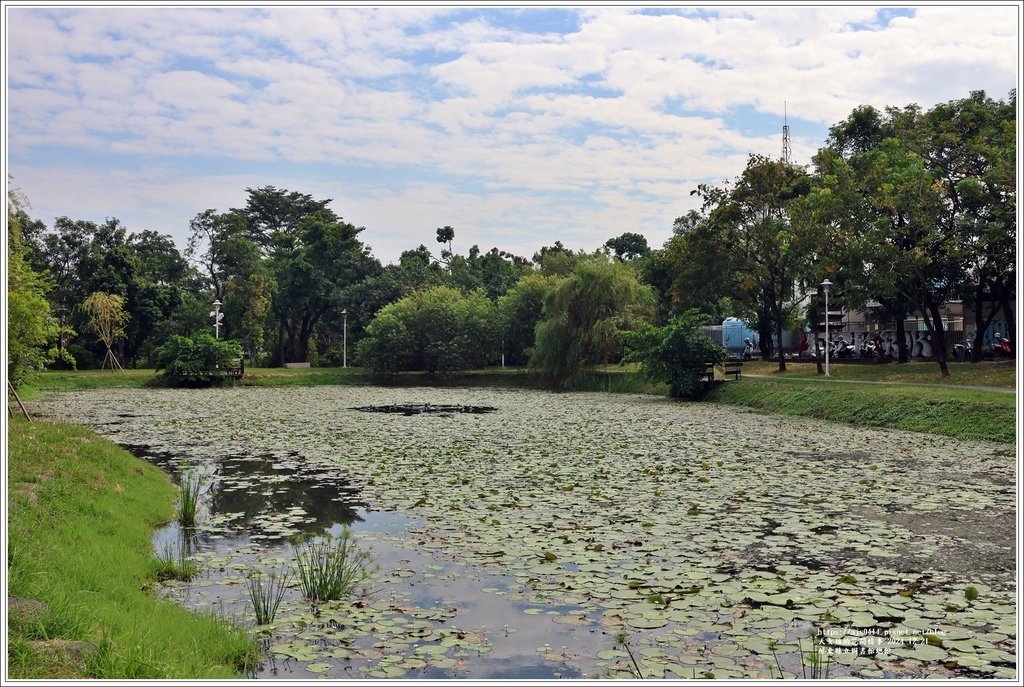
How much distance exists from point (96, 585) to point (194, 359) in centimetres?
3213

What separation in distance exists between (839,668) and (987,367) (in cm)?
2428

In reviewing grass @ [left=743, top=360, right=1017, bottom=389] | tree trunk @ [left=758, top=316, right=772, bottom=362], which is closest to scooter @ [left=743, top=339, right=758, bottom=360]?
tree trunk @ [left=758, top=316, right=772, bottom=362]

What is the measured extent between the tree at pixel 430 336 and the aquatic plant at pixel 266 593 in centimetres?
3778

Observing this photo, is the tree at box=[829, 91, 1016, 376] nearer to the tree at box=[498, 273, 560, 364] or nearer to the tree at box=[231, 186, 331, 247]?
the tree at box=[498, 273, 560, 364]

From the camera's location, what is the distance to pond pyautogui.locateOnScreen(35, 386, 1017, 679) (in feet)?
16.9

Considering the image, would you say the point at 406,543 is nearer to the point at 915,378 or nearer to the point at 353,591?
the point at 353,591

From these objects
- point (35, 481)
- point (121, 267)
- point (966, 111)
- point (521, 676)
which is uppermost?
point (966, 111)

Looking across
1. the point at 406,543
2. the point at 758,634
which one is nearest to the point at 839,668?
the point at 758,634

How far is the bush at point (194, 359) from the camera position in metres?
36.0

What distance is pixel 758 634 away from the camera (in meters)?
5.41

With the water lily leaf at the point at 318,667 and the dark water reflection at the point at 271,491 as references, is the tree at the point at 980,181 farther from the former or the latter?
the water lily leaf at the point at 318,667

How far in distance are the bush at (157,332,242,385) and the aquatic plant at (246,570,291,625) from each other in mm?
31274

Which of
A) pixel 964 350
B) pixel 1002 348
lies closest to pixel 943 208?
pixel 1002 348

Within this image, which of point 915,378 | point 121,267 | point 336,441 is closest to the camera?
point 336,441
